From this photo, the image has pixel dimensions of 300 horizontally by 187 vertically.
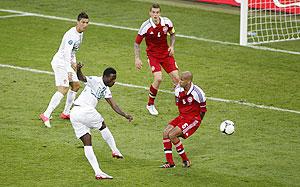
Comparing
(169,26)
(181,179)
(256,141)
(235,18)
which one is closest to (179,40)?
(235,18)

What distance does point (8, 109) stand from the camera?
20.0 meters

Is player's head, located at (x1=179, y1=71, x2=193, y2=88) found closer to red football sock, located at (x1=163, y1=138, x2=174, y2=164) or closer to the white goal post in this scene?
red football sock, located at (x1=163, y1=138, x2=174, y2=164)

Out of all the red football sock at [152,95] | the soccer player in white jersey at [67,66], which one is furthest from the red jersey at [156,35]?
the soccer player in white jersey at [67,66]

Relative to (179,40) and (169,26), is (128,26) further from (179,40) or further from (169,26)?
(169,26)

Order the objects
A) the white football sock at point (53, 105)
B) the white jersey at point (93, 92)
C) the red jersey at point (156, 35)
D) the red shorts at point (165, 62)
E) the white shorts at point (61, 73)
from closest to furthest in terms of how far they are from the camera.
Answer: the white jersey at point (93, 92)
the white football sock at point (53, 105)
the white shorts at point (61, 73)
the red jersey at point (156, 35)
the red shorts at point (165, 62)

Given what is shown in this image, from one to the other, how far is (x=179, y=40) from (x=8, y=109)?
27.8 ft

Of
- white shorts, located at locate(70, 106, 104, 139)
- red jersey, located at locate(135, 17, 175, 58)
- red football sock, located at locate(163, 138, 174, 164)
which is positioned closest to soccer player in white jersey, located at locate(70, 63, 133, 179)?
white shorts, located at locate(70, 106, 104, 139)

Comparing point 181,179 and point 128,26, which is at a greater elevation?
point 128,26

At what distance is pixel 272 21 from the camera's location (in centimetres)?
2881

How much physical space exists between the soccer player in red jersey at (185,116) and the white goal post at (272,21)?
431 inches

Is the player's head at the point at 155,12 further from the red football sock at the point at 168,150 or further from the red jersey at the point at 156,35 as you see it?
the red football sock at the point at 168,150

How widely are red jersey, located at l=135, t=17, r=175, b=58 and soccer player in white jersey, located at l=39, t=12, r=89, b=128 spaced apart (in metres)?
1.63

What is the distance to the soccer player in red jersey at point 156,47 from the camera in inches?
787

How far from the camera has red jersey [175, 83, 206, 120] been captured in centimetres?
1622
